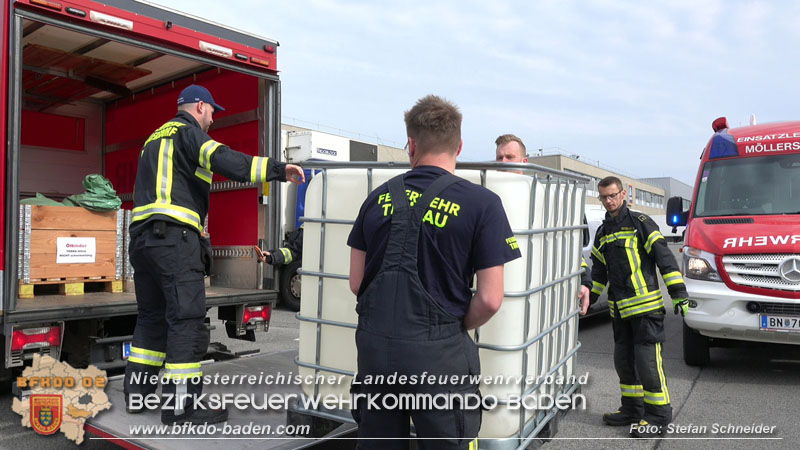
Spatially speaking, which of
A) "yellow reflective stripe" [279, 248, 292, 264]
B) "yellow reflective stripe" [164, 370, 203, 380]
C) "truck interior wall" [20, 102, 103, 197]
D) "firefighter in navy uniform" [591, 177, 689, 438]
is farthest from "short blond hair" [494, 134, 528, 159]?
"truck interior wall" [20, 102, 103, 197]

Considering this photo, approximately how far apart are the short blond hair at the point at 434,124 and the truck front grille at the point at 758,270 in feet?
15.4

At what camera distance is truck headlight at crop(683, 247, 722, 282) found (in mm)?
5844

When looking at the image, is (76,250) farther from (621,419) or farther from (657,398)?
(657,398)

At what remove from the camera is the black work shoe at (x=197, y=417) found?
3.47 metres

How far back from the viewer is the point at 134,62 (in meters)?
6.80

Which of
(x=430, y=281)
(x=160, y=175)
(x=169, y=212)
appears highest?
(x=160, y=175)

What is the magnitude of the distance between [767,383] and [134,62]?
744 cm

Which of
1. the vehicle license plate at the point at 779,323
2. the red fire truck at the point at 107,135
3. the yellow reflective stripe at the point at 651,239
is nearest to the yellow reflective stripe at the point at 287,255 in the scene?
the red fire truck at the point at 107,135

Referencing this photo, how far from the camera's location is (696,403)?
5.16 m

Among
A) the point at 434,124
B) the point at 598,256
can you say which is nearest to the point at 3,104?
the point at 434,124

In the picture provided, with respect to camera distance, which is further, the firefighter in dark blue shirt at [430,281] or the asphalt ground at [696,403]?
the asphalt ground at [696,403]

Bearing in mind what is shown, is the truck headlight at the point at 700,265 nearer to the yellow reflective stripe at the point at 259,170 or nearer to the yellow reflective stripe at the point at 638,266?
the yellow reflective stripe at the point at 638,266

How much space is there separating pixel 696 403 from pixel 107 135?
8.07 m

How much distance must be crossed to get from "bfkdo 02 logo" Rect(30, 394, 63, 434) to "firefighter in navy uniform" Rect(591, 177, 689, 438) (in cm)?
375
